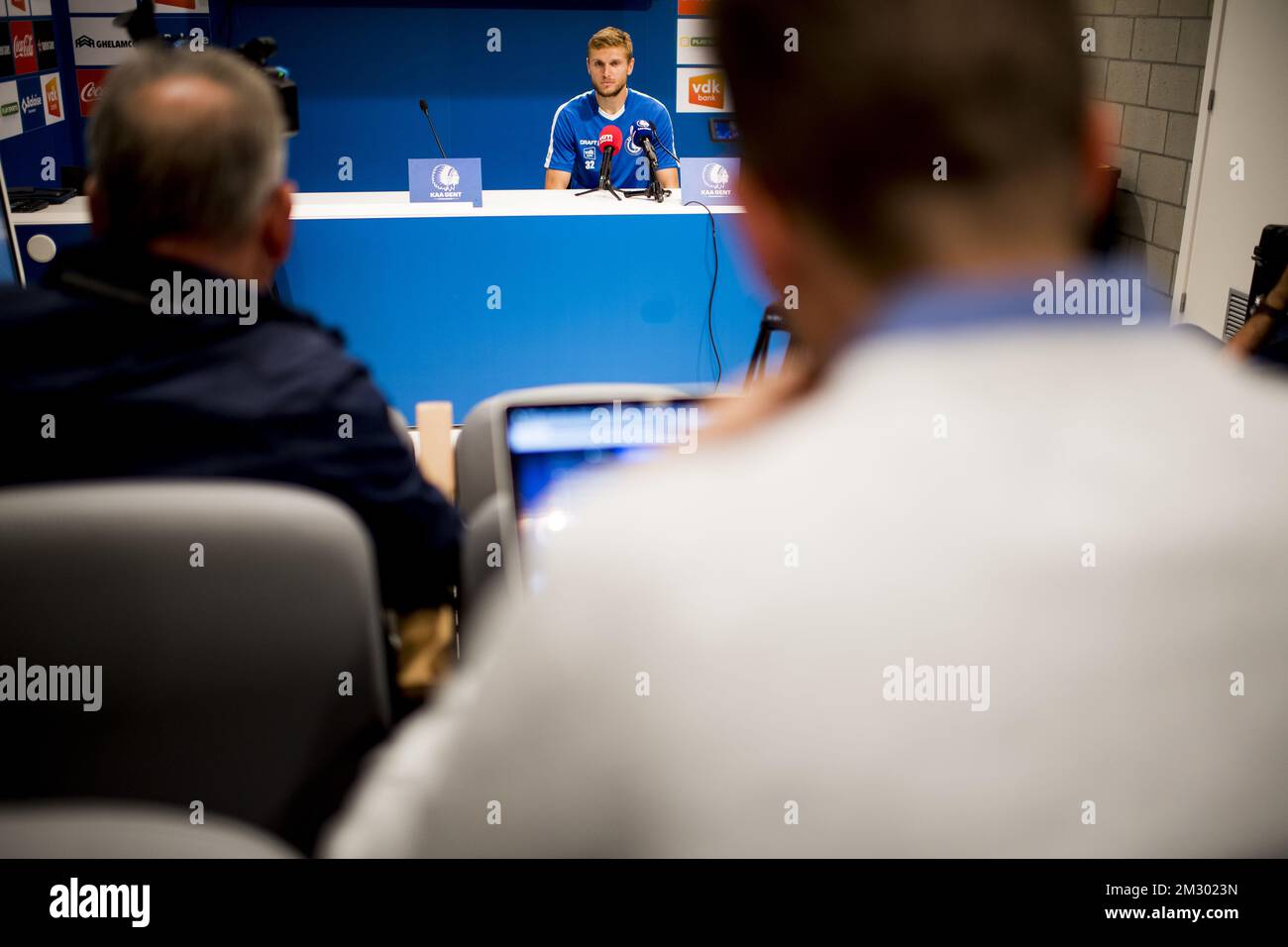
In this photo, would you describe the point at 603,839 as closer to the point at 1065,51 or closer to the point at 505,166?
the point at 1065,51

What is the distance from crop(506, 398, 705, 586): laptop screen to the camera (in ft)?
4.34

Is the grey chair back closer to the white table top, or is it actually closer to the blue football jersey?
the white table top

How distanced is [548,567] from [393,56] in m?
5.87

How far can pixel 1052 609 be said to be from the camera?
0.46 m

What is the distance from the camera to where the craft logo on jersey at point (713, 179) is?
3672 mm

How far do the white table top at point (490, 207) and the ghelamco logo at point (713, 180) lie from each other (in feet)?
0.21

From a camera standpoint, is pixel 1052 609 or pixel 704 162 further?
pixel 704 162

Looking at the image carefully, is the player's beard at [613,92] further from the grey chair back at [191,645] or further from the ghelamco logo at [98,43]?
the grey chair back at [191,645]

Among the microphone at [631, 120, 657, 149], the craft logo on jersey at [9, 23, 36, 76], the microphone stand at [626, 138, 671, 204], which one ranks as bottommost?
the microphone stand at [626, 138, 671, 204]

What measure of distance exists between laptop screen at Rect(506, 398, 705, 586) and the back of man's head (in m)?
0.85

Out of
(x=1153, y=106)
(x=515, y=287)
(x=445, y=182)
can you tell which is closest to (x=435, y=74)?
(x=445, y=182)

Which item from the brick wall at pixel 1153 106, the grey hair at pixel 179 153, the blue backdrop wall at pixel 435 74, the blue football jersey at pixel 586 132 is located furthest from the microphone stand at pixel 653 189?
the grey hair at pixel 179 153

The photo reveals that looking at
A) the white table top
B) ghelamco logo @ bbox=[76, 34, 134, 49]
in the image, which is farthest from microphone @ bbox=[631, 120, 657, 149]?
ghelamco logo @ bbox=[76, 34, 134, 49]
